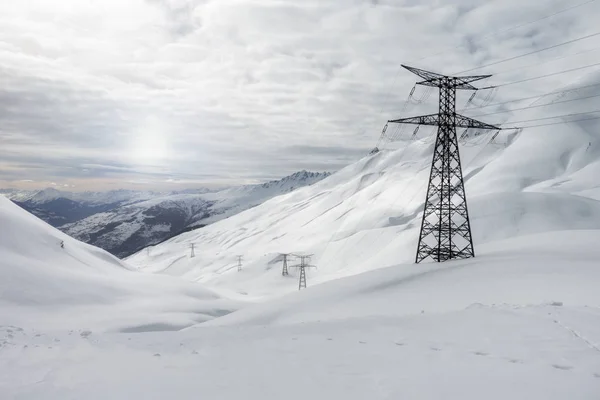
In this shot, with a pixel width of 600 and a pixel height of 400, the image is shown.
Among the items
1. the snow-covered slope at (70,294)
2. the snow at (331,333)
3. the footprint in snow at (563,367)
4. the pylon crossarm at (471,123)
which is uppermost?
the pylon crossarm at (471,123)

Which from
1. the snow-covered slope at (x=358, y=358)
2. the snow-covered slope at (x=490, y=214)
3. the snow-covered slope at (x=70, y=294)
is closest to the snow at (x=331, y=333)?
the snow-covered slope at (x=358, y=358)

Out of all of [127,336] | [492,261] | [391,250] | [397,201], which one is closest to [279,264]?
[391,250]

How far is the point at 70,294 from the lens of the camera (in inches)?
1389

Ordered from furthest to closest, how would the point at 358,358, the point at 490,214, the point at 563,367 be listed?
the point at 490,214, the point at 358,358, the point at 563,367

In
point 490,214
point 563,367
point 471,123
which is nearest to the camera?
point 563,367

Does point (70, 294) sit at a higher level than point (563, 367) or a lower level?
lower

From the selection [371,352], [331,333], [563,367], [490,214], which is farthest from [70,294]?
[490,214]

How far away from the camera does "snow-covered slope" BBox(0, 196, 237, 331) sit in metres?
30.1

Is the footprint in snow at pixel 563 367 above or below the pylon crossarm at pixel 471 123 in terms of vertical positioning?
below

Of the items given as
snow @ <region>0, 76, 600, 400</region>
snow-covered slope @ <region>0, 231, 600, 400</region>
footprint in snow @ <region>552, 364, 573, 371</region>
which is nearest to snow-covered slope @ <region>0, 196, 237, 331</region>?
snow @ <region>0, 76, 600, 400</region>

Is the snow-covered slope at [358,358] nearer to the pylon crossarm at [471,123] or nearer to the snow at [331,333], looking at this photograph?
the snow at [331,333]

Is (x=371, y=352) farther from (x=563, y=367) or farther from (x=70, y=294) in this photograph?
(x=70, y=294)

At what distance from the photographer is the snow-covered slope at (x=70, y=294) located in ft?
98.8

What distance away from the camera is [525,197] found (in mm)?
74562
